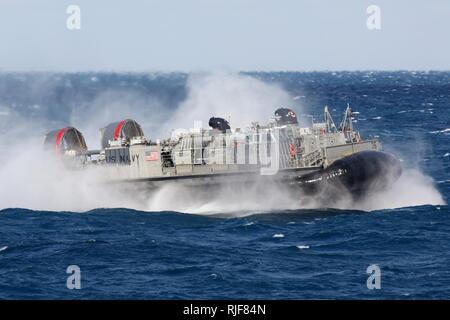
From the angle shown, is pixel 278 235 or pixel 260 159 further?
pixel 260 159

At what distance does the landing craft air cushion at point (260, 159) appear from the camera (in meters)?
37.9

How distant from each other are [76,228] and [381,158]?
1318 cm

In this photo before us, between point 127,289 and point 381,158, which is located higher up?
point 381,158

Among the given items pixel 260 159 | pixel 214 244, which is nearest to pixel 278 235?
pixel 214 244

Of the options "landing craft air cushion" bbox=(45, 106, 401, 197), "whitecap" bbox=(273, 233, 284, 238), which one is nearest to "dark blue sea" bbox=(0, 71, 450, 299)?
"whitecap" bbox=(273, 233, 284, 238)

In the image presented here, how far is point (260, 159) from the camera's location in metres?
39.2

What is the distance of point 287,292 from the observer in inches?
972

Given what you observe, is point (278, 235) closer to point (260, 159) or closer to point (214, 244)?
point (214, 244)

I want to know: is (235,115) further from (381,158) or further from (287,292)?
(287,292)

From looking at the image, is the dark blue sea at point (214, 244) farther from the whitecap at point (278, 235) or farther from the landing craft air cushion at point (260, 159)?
the landing craft air cushion at point (260, 159)

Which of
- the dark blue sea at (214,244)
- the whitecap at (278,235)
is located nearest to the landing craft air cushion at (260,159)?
the dark blue sea at (214,244)

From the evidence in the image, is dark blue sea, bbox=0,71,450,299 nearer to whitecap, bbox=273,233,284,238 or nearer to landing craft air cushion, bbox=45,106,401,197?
whitecap, bbox=273,233,284,238

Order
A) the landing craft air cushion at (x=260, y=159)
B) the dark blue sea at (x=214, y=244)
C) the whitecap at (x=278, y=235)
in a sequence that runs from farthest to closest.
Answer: the landing craft air cushion at (x=260, y=159)
the whitecap at (x=278, y=235)
the dark blue sea at (x=214, y=244)

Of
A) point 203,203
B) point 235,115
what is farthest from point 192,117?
point 203,203
